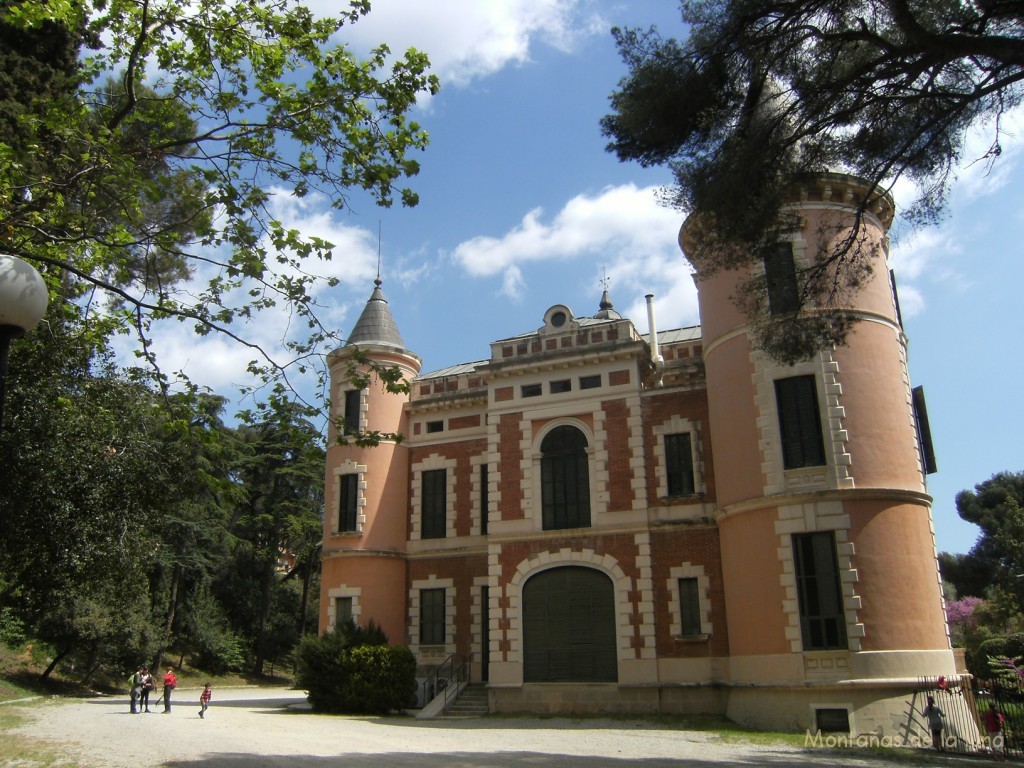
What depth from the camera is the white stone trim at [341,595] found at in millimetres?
26355

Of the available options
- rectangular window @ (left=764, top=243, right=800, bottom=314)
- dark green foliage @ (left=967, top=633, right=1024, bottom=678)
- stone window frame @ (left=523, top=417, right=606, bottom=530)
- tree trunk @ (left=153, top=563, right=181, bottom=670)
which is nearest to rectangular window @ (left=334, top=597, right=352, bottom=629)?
stone window frame @ (left=523, top=417, right=606, bottom=530)

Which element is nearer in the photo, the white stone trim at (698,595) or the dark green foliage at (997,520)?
the white stone trim at (698,595)

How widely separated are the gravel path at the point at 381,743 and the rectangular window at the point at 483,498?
652 centimetres

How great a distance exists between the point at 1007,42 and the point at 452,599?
2136cm

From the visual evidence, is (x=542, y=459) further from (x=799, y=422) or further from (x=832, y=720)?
(x=832, y=720)

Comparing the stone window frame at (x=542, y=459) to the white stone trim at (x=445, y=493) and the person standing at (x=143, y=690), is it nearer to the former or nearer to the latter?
the white stone trim at (x=445, y=493)

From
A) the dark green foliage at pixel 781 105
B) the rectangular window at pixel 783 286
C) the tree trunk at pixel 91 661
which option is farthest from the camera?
the tree trunk at pixel 91 661

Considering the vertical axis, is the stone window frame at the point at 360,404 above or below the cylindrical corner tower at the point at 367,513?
above

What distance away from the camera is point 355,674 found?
2334 cm

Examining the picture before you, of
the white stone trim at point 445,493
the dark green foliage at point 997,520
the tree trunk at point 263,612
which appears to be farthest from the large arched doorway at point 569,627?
the dark green foliage at point 997,520

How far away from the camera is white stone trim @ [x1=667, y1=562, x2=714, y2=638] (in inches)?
853

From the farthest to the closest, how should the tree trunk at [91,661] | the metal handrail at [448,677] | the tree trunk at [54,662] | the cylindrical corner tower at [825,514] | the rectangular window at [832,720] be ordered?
the tree trunk at [91,661] < the tree trunk at [54,662] < the metal handrail at [448,677] < the cylindrical corner tower at [825,514] < the rectangular window at [832,720]

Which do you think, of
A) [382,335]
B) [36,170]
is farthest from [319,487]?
[36,170]

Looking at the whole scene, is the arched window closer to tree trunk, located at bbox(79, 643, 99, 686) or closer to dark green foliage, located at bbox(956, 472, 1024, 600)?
tree trunk, located at bbox(79, 643, 99, 686)
